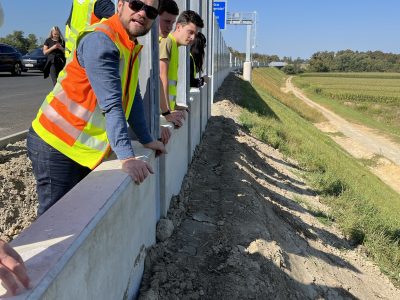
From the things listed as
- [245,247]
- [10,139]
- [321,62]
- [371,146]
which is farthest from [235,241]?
[321,62]

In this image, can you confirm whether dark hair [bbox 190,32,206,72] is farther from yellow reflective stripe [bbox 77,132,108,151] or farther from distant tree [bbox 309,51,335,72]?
distant tree [bbox 309,51,335,72]

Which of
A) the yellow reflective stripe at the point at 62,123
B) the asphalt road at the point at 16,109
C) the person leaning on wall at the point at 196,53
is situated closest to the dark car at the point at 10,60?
the asphalt road at the point at 16,109

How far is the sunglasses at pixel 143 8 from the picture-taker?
98.0 inches

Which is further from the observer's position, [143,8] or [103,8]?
A: [103,8]

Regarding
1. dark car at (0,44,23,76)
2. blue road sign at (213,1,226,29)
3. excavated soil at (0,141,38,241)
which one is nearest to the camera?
excavated soil at (0,141,38,241)

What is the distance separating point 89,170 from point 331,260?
13.3ft

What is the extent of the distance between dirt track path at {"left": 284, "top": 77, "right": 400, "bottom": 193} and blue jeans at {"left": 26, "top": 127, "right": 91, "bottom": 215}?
724 inches

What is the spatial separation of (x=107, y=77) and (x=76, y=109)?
334 mm

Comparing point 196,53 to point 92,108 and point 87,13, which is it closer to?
point 87,13

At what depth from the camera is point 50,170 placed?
2.72 m

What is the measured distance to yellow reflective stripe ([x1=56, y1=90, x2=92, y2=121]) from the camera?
2.56m

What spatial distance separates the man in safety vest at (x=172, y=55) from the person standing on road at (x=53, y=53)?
9.17 feet

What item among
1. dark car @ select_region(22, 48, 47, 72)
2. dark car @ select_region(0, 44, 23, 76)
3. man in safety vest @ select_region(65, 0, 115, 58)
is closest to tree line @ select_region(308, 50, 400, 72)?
dark car @ select_region(22, 48, 47, 72)

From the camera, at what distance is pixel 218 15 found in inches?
797
